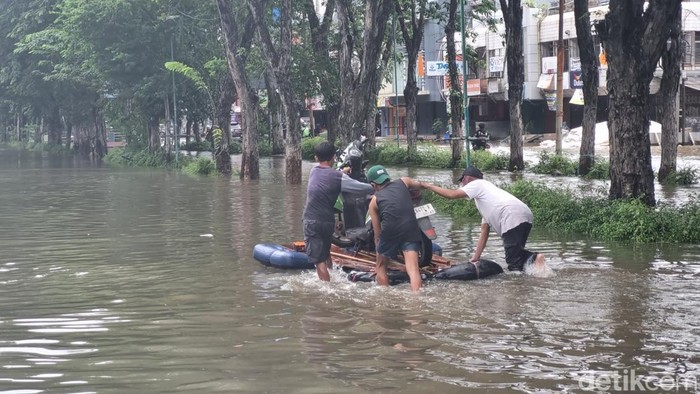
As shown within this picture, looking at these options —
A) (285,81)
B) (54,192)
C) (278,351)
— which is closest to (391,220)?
(278,351)

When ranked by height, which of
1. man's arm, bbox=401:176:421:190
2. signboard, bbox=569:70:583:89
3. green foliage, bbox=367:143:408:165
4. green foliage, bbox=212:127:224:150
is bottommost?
green foliage, bbox=367:143:408:165

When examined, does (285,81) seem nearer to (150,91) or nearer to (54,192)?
(54,192)

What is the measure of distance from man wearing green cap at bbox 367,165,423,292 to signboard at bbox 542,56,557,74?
1517 inches

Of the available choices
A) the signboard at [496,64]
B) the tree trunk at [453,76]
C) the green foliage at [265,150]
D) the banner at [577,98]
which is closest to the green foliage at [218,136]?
the tree trunk at [453,76]

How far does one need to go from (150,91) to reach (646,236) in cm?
3031

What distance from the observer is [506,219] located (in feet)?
35.8

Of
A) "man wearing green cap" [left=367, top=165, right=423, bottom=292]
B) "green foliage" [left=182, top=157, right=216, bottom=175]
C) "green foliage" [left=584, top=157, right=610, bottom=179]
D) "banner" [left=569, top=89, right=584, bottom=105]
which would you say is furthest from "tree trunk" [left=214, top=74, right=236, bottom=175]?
"man wearing green cap" [left=367, top=165, right=423, bottom=292]

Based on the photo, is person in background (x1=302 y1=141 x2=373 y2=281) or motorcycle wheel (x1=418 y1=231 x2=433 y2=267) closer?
motorcycle wheel (x1=418 y1=231 x2=433 y2=267)

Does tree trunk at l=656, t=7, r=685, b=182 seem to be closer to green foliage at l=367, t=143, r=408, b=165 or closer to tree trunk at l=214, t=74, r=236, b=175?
green foliage at l=367, t=143, r=408, b=165

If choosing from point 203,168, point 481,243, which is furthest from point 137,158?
point 481,243

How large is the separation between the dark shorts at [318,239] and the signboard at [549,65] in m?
38.3

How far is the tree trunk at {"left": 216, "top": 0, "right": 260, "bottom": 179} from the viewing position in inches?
1148

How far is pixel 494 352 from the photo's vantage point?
7699 millimetres

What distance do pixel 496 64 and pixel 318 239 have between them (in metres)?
42.5
